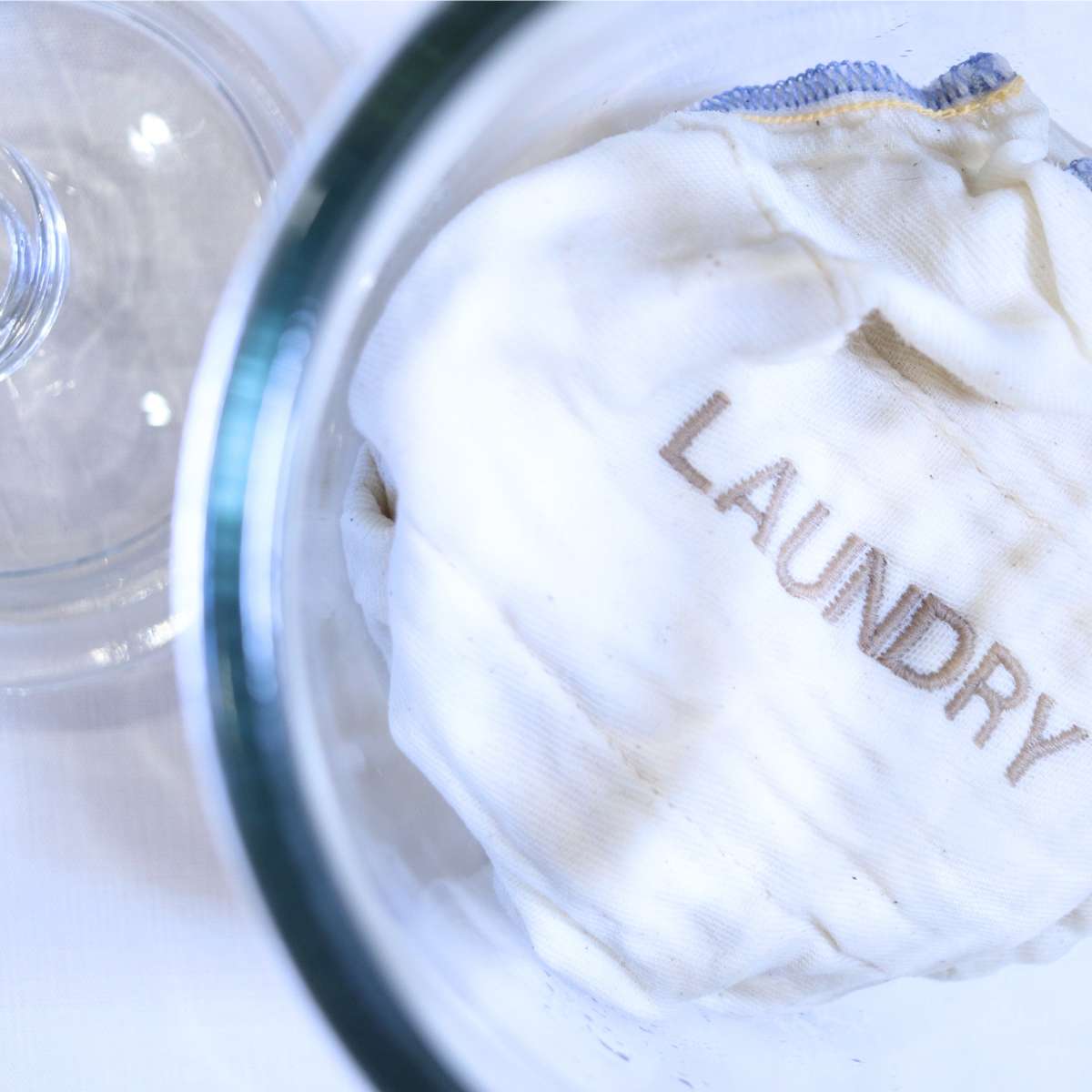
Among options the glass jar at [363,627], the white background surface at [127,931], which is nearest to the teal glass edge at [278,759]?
the glass jar at [363,627]

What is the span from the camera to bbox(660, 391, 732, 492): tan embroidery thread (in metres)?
0.22

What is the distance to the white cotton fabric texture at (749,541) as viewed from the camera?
0.21 m

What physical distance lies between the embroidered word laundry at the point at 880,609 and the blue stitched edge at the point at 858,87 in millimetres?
66

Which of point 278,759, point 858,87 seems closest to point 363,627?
point 278,759

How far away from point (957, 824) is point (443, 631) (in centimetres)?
10

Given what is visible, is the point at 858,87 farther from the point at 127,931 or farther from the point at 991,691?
the point at 127,931

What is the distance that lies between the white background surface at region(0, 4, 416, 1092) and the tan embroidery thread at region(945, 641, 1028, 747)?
7.3 inches

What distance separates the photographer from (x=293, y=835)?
216 mm

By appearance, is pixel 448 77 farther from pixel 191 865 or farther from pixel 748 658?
pixel 191 865

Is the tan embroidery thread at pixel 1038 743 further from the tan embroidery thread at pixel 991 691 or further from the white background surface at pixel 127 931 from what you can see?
the white background surface at pixel 127 931

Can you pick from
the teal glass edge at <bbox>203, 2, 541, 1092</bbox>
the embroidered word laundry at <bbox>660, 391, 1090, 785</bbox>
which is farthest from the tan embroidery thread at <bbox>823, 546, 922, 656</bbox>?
the teal glass edge at <bbox>203, 2, 541, 1092</bbox>

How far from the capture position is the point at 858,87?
240mm

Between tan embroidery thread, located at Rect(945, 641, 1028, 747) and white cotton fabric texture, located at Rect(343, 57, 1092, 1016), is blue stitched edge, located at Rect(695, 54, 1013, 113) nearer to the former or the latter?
white cotton fabric texture, located at Rect(343, 57, 1092, 1016)

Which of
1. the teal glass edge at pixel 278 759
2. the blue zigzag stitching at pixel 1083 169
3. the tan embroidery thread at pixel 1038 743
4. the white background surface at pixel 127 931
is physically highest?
the blue zigzag stitching at pixel 1083 169
